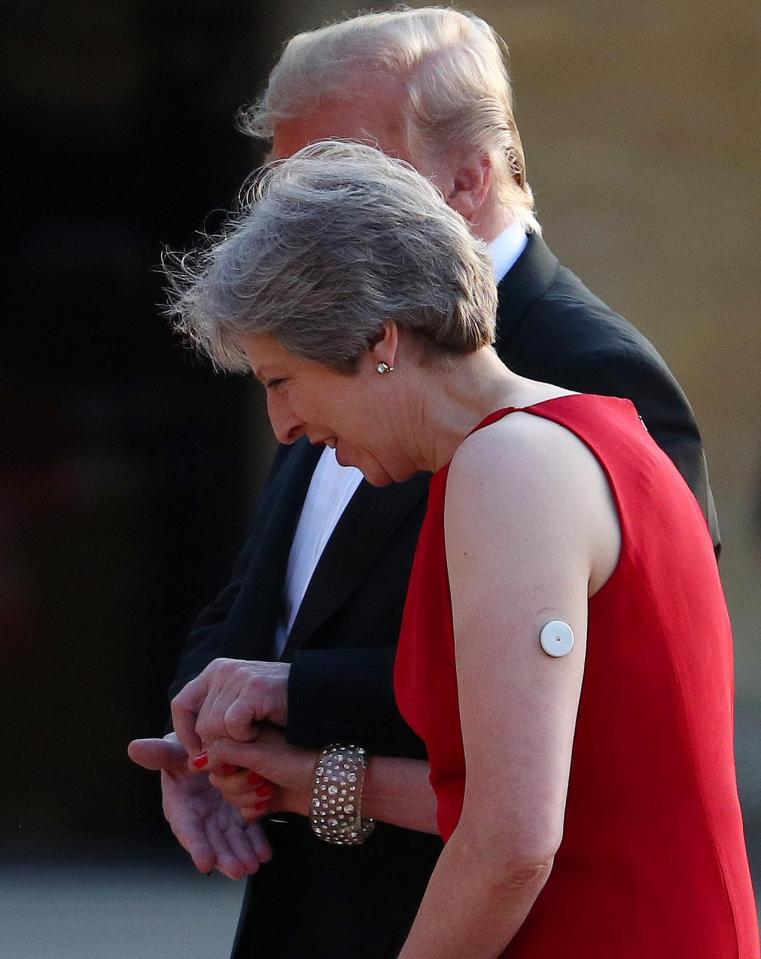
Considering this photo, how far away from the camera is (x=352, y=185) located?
1.44m

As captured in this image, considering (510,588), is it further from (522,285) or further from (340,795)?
(522,285)

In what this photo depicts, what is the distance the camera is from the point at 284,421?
5.08ft

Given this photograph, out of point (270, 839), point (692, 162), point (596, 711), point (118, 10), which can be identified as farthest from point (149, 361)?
point (596, 711)

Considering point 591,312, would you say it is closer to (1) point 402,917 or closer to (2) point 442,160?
(2) point 442,160

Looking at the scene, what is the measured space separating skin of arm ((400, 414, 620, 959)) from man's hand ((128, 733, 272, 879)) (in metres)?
0.64

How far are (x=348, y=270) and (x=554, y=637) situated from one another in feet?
1.46

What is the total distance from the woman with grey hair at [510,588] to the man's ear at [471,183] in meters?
0.41

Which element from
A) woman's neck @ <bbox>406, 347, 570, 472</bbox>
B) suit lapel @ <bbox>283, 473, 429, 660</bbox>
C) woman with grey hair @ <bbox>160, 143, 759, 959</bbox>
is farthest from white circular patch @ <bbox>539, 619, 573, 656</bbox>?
suit lapel @ <bbox>283, 473, 429, 660</bbox>

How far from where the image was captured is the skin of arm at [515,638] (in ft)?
3.91

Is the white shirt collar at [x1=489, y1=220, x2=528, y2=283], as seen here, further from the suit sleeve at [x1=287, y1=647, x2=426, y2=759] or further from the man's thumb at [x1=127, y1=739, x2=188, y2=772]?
the man's thumb at [x1=127, y1=739, x2=188, y2=772]

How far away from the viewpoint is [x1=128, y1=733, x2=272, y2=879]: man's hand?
6.06ft

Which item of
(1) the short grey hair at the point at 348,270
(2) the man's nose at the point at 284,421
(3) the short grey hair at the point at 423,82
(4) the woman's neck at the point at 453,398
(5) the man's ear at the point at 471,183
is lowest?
(2) the man's nose at the point at 284,421

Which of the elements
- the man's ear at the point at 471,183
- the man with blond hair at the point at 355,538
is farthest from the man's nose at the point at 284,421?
the man's ear at the point at 471,183

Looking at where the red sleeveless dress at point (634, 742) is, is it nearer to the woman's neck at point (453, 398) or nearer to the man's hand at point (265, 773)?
the woman's neck at point (453, 398)
